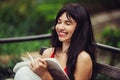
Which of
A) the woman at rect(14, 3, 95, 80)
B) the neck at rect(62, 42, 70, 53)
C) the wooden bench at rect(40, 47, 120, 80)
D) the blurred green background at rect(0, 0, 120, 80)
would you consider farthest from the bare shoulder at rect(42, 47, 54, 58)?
the blurred green background at rect(0, 0, 120, 80)

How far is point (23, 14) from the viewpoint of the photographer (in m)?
12.7

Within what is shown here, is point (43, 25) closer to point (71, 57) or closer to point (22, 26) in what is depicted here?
point (22, 26)

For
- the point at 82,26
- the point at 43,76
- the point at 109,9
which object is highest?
the point at 82,26

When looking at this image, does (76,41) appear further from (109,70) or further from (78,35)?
(109,70)

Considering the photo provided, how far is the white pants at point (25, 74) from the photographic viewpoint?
4355mm

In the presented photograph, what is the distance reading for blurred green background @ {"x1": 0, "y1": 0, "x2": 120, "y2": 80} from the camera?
7754mm

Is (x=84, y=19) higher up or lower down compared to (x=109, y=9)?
higher up

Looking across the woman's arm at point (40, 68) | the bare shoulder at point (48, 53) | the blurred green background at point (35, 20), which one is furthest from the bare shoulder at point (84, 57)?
the blurred green background at point (35, 20)

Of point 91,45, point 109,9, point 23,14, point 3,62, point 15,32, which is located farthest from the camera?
point 109,9

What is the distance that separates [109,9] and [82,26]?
11488mm

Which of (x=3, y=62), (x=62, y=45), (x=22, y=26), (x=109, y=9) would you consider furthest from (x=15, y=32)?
(x=109, y=9)

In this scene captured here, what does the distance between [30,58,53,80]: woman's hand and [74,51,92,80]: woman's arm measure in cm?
27

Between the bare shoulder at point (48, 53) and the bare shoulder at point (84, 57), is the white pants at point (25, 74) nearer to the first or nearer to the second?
the bare shoulder at point (84, 57)

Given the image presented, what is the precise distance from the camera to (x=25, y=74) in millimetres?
4371
